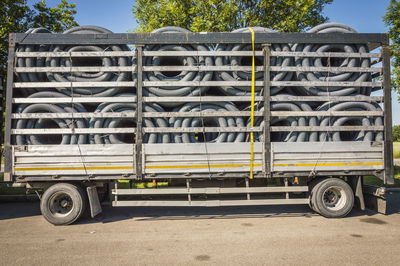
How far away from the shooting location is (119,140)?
195 inches

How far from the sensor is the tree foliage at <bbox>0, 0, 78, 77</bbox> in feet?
A: 25.8

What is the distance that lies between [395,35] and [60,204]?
1376cm

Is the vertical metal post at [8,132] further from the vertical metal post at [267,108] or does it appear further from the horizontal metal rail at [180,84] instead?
the vertical metal post at [267,108]

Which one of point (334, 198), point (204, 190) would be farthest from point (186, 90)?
point (334, 198)

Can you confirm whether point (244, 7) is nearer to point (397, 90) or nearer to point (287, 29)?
point (287, 29)

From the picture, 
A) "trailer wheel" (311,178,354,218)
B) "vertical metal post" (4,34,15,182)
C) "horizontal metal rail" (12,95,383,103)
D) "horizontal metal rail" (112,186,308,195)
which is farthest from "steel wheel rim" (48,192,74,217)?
"trailer wheel" (311,178,354,218)

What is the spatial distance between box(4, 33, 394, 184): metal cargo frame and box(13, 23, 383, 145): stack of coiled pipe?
8 cm

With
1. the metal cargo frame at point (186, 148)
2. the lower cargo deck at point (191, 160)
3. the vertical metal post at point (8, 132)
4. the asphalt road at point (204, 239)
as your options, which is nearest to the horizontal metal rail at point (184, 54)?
the metal cargo frame at point (186, 148)

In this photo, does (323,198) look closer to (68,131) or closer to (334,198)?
(334,198)

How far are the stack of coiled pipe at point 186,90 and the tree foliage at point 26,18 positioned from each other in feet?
13.4

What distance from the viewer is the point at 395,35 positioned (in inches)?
414

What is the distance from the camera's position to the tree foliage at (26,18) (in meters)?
7.88

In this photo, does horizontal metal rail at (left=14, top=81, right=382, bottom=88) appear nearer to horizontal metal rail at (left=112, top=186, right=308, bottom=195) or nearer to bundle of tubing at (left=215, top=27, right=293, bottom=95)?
bundle of tubing at (left=215, top=27, right=293, bottom=95)

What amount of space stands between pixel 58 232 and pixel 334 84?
6.11 meters
